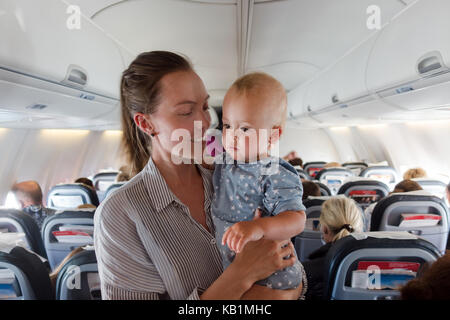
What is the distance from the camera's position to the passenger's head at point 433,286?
2.75 feet

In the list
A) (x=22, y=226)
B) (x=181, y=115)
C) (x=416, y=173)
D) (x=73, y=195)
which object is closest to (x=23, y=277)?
(x=181, y=115)

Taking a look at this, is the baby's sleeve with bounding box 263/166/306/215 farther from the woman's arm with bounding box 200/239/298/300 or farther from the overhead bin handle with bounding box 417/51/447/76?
the overhead bin handle with bounding box 417/51/447/76

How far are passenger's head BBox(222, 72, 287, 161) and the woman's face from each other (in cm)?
13

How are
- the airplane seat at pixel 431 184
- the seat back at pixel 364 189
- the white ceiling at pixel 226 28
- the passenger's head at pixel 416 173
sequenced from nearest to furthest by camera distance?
the white ceiling at pixel 226 28 < the seat back at pixel 364 189 < the airplane seat at pixel 431 184 < the passenger's head at pixel 416 173

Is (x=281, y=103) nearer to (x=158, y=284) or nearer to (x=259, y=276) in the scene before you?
(x=259, y=276)

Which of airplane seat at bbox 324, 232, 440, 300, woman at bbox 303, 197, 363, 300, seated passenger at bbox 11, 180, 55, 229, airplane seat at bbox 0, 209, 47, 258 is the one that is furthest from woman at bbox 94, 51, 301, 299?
seated passenger at bbox 11, 180, 55, 229

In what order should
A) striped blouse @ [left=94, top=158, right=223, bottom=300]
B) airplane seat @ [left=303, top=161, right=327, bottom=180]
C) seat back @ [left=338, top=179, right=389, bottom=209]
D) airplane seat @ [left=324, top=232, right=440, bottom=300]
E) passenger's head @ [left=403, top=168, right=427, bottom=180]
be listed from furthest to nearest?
airplane seat @ [left=303, top=161, right=327, bottom=180] < passenger's head @ [left=403, top=168, right=427, bottom=180] < seat back @ [left=338, top=179, right=389, bottom=209] < airplane seat @ [left=324, top=232, right=440, bottom=300] < striped blouse @ [left=94, top=158, right=223, bottom=300]

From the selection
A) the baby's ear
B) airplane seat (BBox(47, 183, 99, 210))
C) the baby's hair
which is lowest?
airplane seat (BBox(47, 183, 99, 210))

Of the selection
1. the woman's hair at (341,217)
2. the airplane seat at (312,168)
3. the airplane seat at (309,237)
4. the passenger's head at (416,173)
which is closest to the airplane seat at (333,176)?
the passenger's head at (416,173)

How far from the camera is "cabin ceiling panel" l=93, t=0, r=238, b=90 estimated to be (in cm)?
289

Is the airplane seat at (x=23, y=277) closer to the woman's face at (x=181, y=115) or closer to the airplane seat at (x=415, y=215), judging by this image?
the woman's face at (x=181, y=115)

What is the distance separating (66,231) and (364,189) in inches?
136

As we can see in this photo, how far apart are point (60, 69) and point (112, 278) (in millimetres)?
2630
